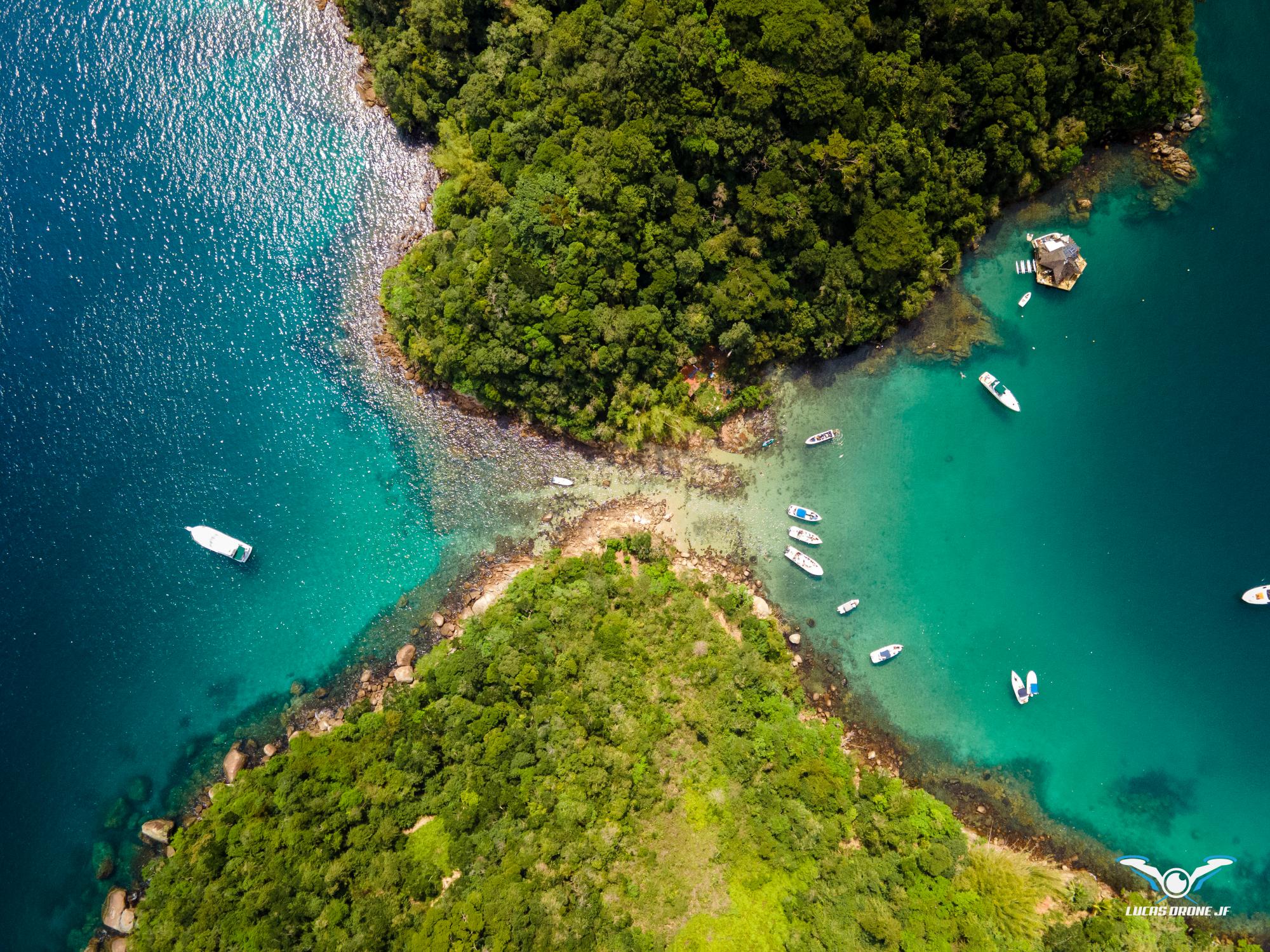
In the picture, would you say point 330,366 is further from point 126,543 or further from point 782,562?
point 782,562

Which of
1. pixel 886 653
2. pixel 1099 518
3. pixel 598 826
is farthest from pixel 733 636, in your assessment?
pixel 1099 518

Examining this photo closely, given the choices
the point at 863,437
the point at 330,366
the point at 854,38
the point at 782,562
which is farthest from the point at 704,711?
the point at 854,38

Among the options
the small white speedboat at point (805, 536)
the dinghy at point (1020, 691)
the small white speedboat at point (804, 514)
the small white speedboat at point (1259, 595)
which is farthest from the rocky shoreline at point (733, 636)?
the small white speedboat at point (1259, 595)

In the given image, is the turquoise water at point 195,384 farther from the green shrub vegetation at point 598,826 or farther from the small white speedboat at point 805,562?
the small white speedboat at point 805,562

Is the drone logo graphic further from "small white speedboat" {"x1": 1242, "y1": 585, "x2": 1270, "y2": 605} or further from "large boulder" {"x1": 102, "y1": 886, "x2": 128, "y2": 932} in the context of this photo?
"large boulder" {"x1": 102, "y1": 886, "x2": 128, "y2": 932}

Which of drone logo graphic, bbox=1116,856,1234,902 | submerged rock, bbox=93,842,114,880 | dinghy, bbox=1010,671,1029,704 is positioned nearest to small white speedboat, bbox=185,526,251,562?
submerged rock, bbox=93,842,114,880
